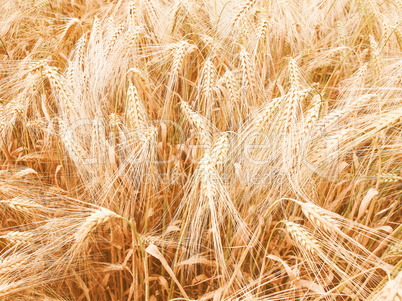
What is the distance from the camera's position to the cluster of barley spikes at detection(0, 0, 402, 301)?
46.1 inches

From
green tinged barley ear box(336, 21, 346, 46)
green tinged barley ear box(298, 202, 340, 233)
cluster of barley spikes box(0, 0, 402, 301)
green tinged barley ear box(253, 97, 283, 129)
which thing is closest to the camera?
green tinged barley ear box(298, 202, 340, 233)

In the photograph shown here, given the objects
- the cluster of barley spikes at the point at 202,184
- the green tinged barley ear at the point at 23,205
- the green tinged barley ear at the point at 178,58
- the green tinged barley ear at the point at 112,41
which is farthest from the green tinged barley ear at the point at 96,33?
the green tinged barley ear at the point at 23,205

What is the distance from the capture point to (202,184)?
3.69 feet

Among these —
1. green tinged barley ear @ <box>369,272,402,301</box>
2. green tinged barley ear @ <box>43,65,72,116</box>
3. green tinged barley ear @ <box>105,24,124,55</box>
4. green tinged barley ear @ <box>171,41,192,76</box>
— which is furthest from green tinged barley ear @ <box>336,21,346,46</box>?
green tinged barley ear @ <box>369,272,402,301</box>

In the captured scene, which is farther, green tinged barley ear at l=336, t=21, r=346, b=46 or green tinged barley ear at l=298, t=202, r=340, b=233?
green tinged barley ear at l=336, t=21, r=346, b=46

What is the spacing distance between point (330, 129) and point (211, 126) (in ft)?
1.82

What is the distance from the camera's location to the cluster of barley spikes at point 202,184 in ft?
3.84

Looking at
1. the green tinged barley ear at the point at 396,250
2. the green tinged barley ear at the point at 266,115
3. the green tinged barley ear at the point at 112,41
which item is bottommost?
the green tinged barley ear at the point at 396,250

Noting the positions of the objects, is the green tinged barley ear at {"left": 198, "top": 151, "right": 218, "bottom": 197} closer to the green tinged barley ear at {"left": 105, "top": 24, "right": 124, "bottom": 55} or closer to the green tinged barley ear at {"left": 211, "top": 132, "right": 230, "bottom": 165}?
the green tinged barley ear at {"left": 211, "top": 132, "right": 230, "bottom": 165}

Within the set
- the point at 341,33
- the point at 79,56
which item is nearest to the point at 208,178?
the point at 79,56

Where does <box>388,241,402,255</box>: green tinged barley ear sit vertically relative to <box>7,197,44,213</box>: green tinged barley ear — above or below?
below

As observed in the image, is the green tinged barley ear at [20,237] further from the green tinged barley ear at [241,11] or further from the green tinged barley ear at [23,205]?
the green tinged barley ear at [241,11]

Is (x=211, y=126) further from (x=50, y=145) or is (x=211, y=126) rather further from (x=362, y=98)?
(x=50, y=145)

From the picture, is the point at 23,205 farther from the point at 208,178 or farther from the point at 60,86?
the point at 208,178
